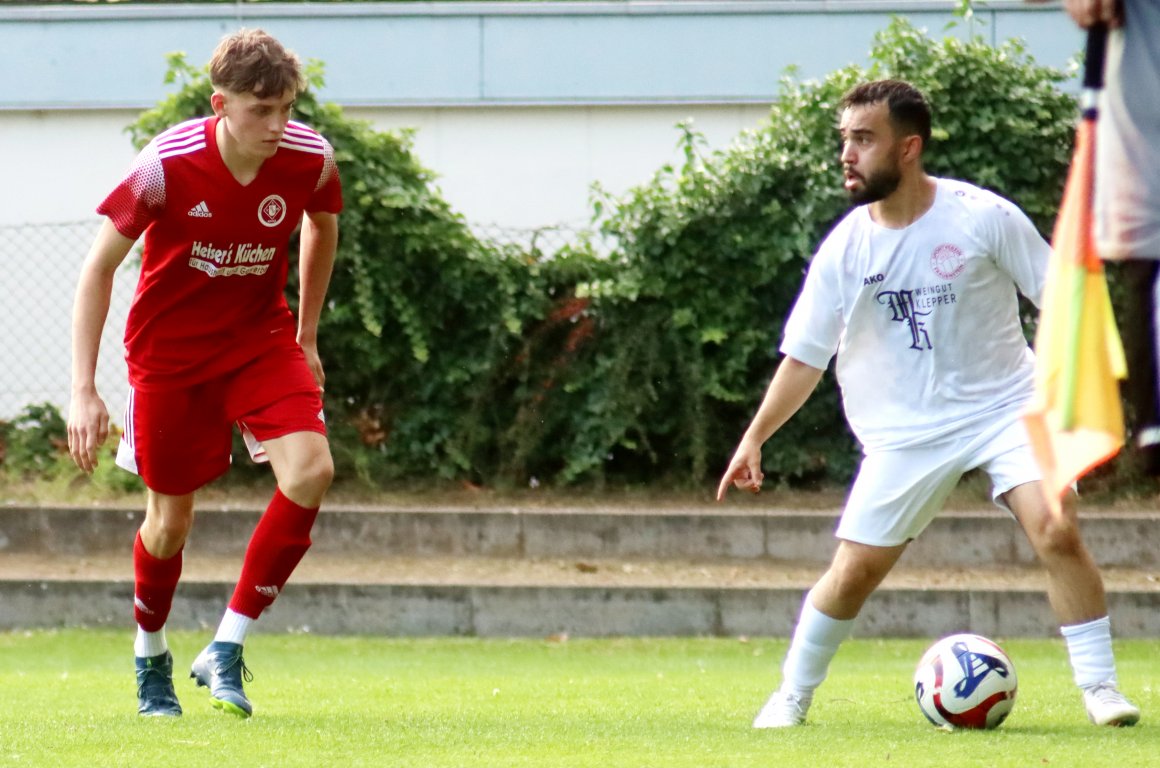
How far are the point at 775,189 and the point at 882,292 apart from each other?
19.9 feet

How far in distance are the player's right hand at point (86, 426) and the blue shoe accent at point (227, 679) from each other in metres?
0.76

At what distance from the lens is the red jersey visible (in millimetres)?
5242

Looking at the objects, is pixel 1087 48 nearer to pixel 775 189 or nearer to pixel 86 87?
pixel 775 189

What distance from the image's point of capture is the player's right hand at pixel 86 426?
5086 millimetres

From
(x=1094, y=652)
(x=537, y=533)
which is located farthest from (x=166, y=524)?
(x=537, y=533)

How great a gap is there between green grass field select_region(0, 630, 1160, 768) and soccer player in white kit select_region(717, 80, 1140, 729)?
0.36m

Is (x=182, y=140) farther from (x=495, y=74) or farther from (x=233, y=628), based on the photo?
(x=495, y=74)

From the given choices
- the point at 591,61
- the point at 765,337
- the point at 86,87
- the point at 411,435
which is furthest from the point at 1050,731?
the point at 86,87

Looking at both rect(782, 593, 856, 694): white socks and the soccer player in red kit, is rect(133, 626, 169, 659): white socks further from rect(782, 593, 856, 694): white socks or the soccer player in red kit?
rect(782, 593, 856, 694): white socks

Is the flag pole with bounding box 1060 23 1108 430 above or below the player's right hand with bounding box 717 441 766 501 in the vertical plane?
above

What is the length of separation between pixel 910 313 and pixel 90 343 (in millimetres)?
2693

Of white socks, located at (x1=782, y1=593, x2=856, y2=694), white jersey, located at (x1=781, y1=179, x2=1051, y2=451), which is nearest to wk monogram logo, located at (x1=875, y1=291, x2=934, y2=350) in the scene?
white jersey, located at (x1=781, y1=179, x2=1051, y2=451)

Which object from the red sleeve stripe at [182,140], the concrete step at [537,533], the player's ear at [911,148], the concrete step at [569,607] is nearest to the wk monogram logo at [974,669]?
the player's ear at [911,148]

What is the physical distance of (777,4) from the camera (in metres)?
13.2
